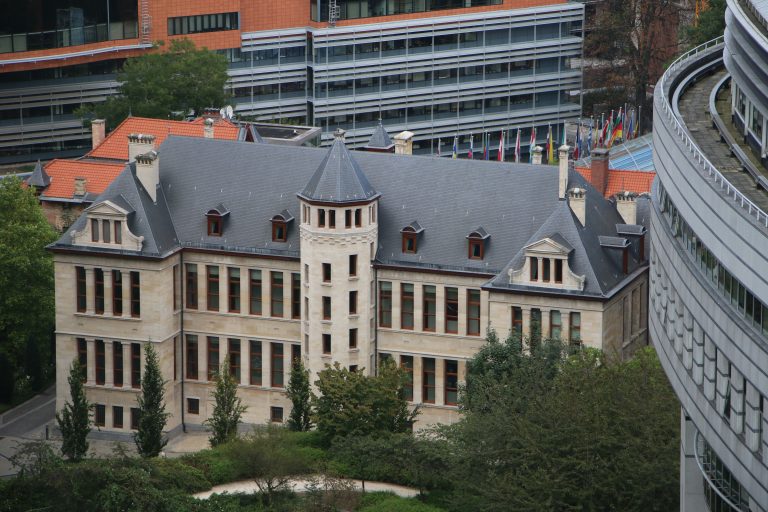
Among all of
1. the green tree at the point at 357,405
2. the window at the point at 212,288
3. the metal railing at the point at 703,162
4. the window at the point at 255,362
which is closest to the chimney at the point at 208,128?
the window at the point at 212,288

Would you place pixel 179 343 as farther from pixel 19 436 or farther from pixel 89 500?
pixel 89 500

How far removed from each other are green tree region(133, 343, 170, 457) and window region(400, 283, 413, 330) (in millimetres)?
14577

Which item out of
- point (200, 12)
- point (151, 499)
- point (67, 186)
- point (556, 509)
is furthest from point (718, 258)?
point (200, 12)

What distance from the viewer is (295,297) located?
5162 inches

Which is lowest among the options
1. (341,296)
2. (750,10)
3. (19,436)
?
(19,436)

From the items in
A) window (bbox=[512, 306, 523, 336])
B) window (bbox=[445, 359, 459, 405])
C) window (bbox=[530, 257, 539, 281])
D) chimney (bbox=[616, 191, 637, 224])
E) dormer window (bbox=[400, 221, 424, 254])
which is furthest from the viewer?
chimney (bbox=[616, 191, 637, 224])

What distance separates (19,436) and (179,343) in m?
10.9

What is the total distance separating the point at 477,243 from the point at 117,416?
2450cm

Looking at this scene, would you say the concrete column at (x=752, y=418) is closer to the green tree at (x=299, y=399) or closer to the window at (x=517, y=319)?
the window at (x=517, y=319)

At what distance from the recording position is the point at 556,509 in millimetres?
100062

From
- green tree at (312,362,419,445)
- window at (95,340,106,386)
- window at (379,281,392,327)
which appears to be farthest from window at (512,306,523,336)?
window at (95,340,106,386)

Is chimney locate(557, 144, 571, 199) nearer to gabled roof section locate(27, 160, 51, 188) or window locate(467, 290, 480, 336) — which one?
window locate(467, 290, 480, 336)

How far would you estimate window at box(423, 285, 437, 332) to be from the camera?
420ft

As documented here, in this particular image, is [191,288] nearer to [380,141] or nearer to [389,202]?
[389,202]
